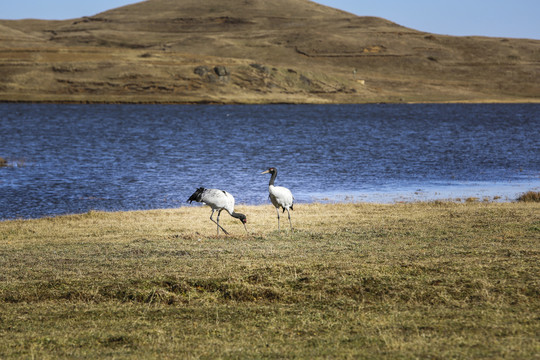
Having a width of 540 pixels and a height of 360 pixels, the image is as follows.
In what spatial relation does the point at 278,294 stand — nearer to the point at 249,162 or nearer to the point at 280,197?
the point at 280,197

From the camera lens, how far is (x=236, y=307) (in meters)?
10.7

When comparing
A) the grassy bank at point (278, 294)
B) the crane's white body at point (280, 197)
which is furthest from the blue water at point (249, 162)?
the grassy bank at point (278, 294)

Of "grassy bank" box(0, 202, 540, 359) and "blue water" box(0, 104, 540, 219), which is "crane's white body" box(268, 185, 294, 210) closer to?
"grassy bank" box(0, 202, 540, 359)

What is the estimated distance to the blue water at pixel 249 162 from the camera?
3130cm

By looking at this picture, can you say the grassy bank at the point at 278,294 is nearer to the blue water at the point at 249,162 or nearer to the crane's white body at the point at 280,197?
the crane's white body at the point at 280,197

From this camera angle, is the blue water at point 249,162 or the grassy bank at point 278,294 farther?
the blue water at point 249,162

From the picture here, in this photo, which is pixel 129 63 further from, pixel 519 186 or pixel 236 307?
pixel 236 307

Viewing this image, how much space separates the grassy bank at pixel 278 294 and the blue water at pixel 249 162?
1212 cm

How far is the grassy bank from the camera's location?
880 centimetres

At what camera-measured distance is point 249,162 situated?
47.4 meters

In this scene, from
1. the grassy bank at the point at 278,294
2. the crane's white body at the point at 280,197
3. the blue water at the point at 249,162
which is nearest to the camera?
the grassy bank at the point at 278,294

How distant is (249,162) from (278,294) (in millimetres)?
36356

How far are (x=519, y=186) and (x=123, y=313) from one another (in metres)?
26.9

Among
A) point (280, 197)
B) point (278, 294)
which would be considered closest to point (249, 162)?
point (280, 197)
